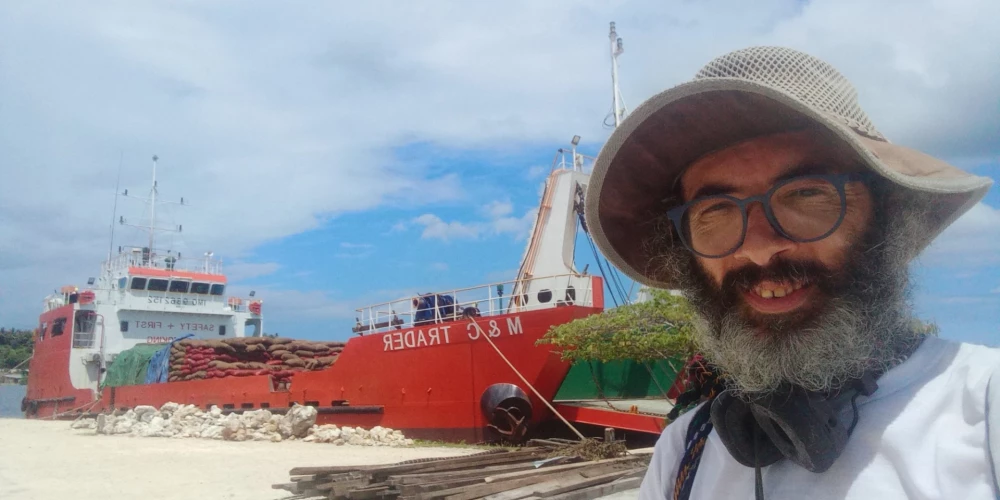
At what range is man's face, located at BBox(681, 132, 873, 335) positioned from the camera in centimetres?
108

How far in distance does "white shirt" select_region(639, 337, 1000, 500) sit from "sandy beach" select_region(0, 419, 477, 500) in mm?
5885

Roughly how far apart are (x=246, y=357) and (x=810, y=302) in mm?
18700

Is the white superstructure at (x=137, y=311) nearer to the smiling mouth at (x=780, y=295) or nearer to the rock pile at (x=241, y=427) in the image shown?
the rock pile at (x=241, y=427)

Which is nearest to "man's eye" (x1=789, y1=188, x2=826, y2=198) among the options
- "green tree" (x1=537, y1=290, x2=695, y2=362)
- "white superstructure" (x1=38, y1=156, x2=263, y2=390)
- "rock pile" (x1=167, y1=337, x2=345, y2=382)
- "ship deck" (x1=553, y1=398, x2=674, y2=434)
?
"green tree" (x1=537, y1=290, x2=695, y2=362)

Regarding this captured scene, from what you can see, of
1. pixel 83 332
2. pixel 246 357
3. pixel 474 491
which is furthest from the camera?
pixel 83 332

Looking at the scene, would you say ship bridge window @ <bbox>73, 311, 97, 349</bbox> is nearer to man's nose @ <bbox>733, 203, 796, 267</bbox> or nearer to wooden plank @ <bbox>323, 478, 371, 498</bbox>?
wooden plank @ <bbox>323, 478, 371, 498</bbox>

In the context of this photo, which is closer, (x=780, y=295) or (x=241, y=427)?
(x=780, y=295)

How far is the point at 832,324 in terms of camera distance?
3.53ft

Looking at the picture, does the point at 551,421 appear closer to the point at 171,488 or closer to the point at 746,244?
the point at 171,488

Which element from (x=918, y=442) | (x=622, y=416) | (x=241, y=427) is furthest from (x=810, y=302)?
(x=241, y=427)

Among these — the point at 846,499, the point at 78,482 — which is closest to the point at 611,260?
the point at 846,499

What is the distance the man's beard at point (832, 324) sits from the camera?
1.03m

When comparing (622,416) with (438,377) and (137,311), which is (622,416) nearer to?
(438,377)

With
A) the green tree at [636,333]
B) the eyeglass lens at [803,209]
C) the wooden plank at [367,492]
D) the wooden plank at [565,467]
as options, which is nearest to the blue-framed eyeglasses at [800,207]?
the eyeglass lens at [803,209]
